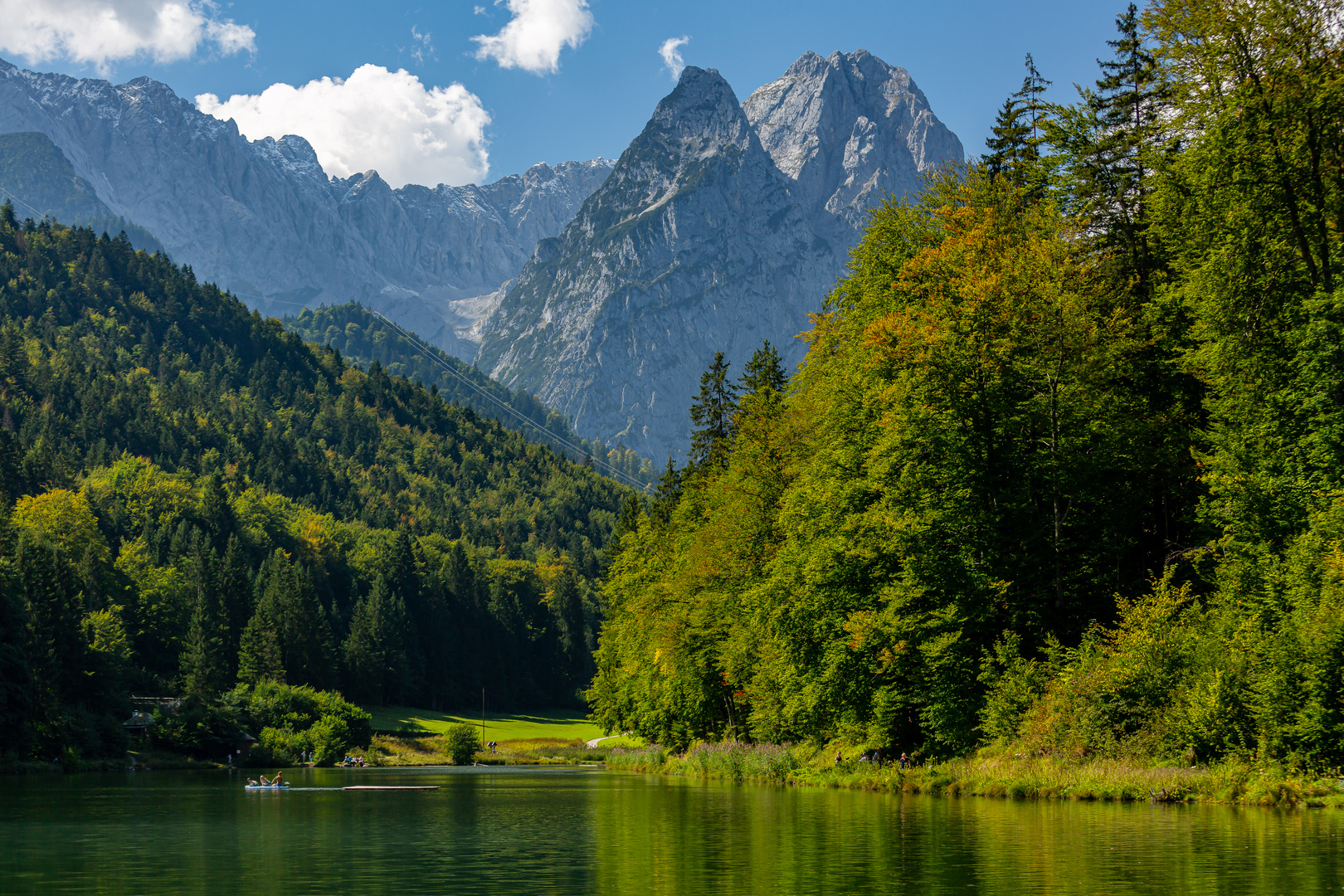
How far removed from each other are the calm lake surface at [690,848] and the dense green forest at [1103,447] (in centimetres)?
377

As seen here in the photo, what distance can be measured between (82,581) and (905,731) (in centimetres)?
9714

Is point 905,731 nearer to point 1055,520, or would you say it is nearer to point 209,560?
point 1055,520

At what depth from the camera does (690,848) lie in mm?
26484

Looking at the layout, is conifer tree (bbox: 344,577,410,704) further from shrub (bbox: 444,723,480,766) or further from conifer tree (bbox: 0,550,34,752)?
conifer tree (bbox: 0,550,34,752)

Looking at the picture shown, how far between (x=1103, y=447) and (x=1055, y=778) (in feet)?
40.2

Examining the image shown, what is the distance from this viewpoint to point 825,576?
44.0m

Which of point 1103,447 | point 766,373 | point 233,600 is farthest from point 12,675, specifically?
point 1103,447

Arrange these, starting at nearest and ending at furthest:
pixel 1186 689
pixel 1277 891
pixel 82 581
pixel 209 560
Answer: pixel 1277 891 → pixel 1186 689 → pixel 82 581 → pixel 209 560

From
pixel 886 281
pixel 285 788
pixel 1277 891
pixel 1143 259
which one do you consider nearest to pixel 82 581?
pixel 285 788

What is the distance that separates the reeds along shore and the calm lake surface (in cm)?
91

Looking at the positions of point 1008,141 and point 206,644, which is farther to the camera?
point 206,644

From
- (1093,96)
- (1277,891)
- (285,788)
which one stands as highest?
(1093,96)

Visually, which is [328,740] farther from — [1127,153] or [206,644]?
[1127,153]

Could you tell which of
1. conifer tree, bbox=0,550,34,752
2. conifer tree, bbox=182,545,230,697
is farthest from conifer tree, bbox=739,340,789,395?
conifer tree, bbox=182,545,230,697
